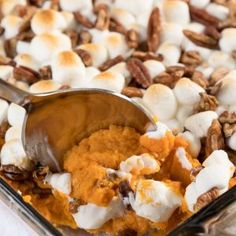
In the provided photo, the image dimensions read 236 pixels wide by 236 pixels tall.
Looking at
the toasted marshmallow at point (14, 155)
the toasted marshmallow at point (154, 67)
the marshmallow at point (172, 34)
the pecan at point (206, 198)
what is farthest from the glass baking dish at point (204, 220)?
the marshmallow at point (172, 34)

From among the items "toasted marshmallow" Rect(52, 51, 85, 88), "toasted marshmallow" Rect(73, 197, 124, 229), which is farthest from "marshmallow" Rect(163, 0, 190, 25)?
"toasted marshmallow" Rect(73, 197, 124, 229)

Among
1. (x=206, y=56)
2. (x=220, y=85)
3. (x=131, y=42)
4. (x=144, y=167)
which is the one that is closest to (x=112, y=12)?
(x=131, y=42)

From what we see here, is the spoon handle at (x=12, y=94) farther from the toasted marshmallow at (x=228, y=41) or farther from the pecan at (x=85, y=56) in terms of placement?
the toasted marshmallow at (x=228, y=41)

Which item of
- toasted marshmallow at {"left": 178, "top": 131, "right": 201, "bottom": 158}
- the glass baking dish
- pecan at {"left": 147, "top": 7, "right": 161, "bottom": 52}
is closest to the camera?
the glass baking dish

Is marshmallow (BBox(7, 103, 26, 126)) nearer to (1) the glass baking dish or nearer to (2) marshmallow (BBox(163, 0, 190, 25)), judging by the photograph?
(1) the glass baking dish

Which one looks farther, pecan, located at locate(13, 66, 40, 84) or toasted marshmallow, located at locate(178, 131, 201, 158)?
pecan, located at locate(13, 66, 40, 84)

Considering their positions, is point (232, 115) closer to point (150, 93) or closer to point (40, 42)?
point (150, 93)
